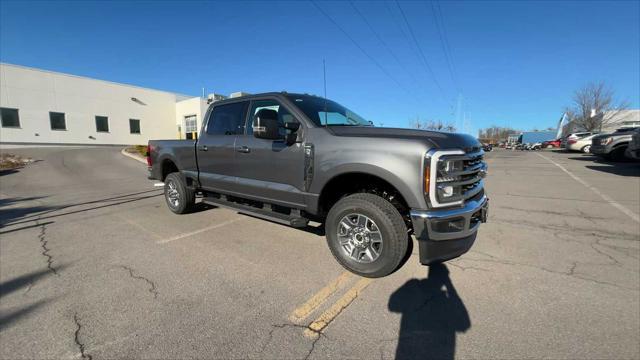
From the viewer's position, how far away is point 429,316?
101 inches

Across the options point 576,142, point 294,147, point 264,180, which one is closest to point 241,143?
point 264,180

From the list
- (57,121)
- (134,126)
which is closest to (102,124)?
(134,126)

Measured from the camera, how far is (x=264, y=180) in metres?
4.13

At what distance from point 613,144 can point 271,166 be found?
638 inches

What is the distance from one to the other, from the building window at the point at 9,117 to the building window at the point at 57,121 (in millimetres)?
2059

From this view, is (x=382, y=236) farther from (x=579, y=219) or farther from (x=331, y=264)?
(x=579, y=219)

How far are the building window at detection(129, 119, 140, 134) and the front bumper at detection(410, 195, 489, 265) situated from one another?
3450 cm

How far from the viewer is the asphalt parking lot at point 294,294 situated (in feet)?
7.38

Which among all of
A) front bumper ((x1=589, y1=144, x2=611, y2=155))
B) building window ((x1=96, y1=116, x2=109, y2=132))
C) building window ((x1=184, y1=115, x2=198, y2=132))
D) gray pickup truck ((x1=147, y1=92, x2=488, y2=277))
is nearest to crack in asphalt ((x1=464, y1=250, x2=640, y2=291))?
gray pickup truck ((x1=147, y1=92, x2=488, y2=277))

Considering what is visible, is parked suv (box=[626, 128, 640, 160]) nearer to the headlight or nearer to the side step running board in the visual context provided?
the headlight

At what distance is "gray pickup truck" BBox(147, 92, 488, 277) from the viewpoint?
2789 mm

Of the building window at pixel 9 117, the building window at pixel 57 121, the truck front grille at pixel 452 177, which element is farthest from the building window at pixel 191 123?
the truck front grille at pixel 452 177

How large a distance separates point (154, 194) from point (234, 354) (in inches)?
283

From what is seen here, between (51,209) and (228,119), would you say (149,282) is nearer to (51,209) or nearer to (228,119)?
(228,119)
